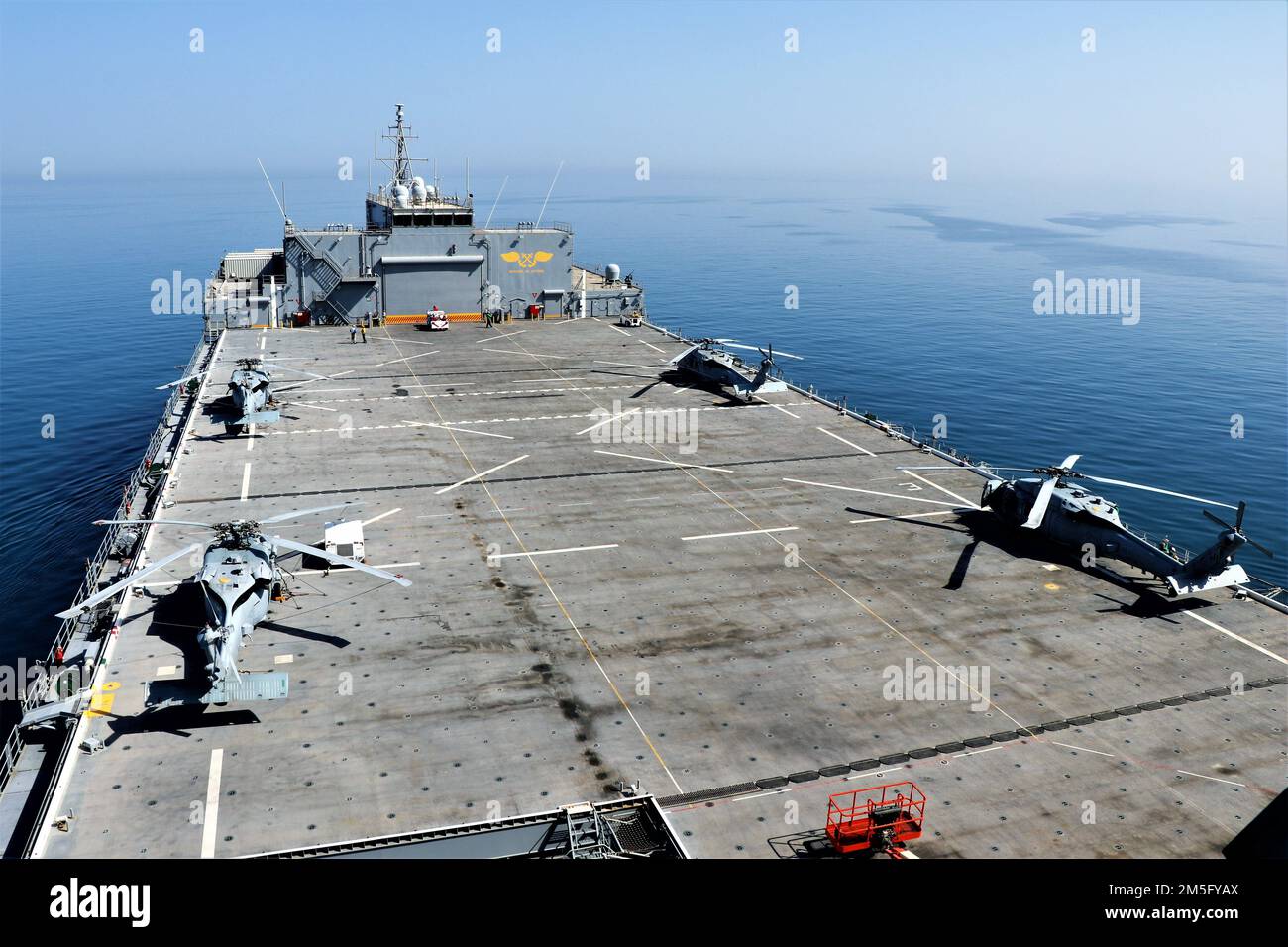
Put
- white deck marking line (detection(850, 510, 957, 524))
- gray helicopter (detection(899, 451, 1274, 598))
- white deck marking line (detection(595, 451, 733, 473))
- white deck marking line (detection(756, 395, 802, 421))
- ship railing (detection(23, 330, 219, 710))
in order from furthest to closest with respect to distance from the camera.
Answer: white deck marking line (detection(756, 395, 802, 421)) → white deck marking line (detection(595, 451, 733, 473)) → white deck marking line (detection(850, 510, 957, 524)) → gray helicopter (detection(899, 451, 1274, 598)) → ship railing (detection(23, 330, 219, 710))

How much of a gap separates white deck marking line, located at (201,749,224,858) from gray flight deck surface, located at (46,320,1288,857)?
82 mm

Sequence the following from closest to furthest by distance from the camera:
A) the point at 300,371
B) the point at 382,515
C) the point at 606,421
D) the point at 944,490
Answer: the point at 382,515
the point at 944,490
the point at 606,421
the point at 300,371

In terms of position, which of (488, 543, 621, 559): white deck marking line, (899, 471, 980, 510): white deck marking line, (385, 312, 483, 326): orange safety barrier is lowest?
(488, 543, 621, 559): white deck marking line

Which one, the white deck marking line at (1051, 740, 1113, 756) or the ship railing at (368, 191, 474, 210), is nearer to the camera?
the white deck marking line at (1051, 740, 1113, 756)

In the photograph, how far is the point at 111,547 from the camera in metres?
35.9

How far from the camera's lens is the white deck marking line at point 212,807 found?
1973 centimetres

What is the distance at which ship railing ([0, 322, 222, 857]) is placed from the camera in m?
22.6

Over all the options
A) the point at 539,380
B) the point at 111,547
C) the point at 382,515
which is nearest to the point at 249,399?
the point at 111,547

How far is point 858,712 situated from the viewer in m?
25.6

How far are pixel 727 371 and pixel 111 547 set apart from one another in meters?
36.4

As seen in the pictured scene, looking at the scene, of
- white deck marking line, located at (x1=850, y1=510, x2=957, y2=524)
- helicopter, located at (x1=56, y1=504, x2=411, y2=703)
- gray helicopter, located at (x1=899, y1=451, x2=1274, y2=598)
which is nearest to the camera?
helicopter, located at (x1=56, y1=504, x2=411, y2=703)

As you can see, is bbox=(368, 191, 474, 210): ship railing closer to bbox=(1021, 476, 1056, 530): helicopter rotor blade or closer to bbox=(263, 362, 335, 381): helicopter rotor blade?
bbox=(263, 362, 335, 381): helicopter rotor blade

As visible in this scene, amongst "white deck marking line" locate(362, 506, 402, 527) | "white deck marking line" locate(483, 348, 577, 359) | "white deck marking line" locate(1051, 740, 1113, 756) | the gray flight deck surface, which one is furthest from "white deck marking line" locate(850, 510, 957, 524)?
"white deck marking line" locate(483, 348, 577, 359)

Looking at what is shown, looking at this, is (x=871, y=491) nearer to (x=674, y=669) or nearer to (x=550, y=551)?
(x=550, y=551)
